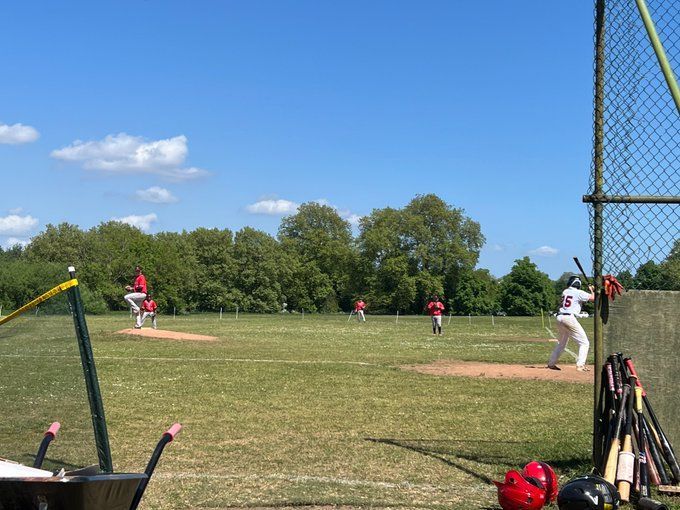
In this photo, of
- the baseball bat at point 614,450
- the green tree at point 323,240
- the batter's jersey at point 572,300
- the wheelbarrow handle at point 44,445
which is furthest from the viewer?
the green tree at point 323,240

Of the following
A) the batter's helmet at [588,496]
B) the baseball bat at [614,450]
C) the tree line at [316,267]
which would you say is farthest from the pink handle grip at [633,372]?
the tree line at [316,267]

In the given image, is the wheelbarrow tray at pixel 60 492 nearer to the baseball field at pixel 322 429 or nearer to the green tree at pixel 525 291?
the baseball field at pixel 322 429

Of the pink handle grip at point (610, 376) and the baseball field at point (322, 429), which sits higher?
the pink handle grip at point (610, 376)

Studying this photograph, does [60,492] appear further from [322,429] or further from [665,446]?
[322,429]

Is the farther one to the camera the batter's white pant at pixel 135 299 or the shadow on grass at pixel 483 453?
the batter's white pant at pixel 135 299

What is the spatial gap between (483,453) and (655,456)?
6.11 ft

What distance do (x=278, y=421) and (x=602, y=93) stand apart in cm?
539

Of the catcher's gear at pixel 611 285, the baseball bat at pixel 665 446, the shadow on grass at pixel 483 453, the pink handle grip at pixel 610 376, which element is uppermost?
the catcher's gear at pixel 611 285

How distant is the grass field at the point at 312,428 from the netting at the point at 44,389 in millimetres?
11

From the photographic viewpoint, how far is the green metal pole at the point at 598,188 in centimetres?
623

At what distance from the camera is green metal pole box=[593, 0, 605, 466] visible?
20.5ft

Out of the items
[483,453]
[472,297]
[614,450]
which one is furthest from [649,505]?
[472,297]

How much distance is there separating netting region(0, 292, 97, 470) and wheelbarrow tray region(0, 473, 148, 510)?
1.21m

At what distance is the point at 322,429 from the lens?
8.68 meters
